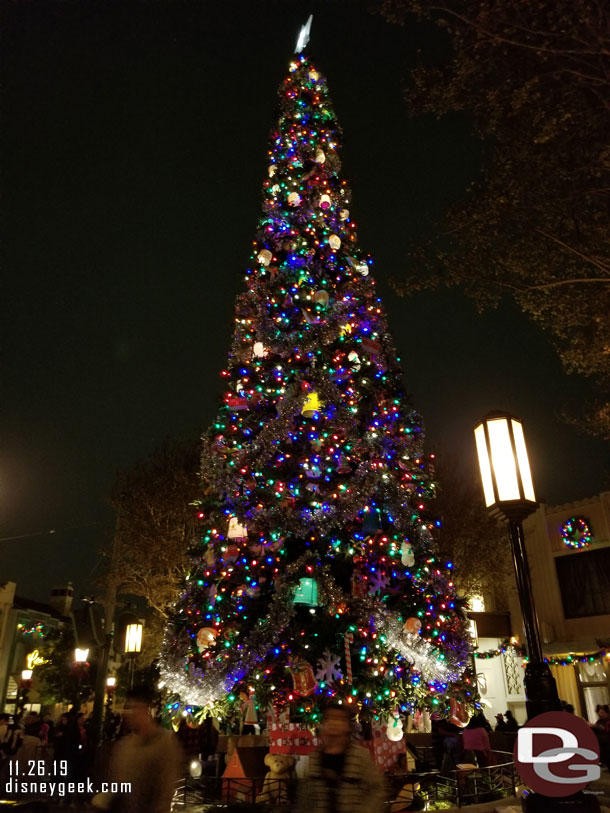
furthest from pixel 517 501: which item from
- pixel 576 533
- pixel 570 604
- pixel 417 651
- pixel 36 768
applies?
pixel 570 604

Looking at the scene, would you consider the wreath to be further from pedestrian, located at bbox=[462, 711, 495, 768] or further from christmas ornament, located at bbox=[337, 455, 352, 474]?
christmas ornament, located at bbox=[337, 455, 352, 474]

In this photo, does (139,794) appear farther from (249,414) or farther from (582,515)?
(582,515)

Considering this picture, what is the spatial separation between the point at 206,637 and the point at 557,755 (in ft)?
17.5

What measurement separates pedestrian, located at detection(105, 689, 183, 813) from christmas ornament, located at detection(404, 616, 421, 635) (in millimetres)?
4410

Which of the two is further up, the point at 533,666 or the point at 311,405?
the point at 311,405

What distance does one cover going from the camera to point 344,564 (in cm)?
879

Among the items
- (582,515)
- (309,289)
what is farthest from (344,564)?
(582,515)

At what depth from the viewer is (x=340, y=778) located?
11.0 ft

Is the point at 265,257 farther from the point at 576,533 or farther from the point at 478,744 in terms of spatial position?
the point at 576,533

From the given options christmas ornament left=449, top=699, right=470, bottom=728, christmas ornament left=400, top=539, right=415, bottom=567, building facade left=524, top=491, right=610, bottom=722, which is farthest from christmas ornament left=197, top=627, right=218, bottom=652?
building facade left=524, top=491, right=610, bottom=722

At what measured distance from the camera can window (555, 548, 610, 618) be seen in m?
23.2

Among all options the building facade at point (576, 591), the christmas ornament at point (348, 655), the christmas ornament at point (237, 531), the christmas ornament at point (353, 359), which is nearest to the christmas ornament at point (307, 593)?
the christmas ornament at point (348, 655)

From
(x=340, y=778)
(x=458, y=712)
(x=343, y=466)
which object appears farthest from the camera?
(x=343, y=466)

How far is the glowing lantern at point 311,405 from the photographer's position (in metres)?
9.09
